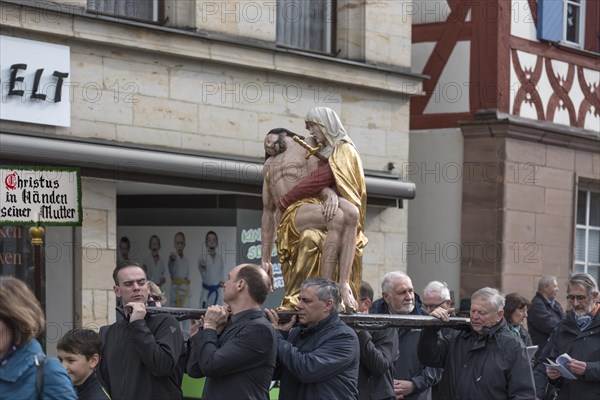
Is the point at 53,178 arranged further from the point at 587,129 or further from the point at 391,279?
the point at 587,129

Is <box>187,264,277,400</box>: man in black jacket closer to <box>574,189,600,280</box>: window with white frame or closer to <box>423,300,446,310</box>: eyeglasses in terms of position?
<box>423,300,446,310</box>: eyeglasses

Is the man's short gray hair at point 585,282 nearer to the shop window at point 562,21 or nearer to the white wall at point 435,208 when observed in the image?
Result: the white wall at point 435,208

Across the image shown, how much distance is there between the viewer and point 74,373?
6664 millimetres

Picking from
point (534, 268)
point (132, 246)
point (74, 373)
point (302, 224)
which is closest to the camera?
point (74, 373)

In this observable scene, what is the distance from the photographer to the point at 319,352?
779 cm

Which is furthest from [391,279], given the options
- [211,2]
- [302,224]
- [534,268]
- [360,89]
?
[534,268]

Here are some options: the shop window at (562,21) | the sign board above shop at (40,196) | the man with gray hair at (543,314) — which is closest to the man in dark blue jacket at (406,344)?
the sign board above shop at (40,196)

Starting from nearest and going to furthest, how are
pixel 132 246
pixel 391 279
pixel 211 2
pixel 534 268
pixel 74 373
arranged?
1. pixel 74 373
2. pixel 391 279
3. pixel 211 2
4. pixel 132 246
5. pixel 534 268

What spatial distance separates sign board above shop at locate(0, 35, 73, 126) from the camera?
13242mm

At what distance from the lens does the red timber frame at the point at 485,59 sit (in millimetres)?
18828

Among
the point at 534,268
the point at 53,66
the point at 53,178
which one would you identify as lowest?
the point at 534,268

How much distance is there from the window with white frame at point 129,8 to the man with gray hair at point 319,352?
7.14m

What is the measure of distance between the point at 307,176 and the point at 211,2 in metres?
5.83

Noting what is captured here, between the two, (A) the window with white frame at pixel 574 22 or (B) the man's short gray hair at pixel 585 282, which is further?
(A) the window with white frame at pixel 574 22
